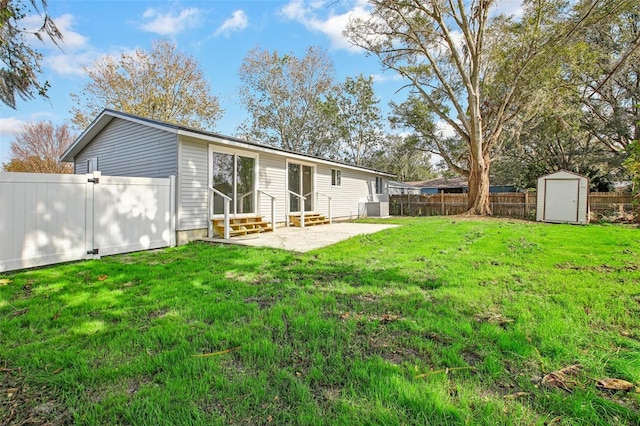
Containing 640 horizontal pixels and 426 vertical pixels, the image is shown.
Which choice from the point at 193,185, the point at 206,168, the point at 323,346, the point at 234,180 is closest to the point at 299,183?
the point at 234,180

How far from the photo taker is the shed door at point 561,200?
1238cm

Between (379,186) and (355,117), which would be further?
(355,117)

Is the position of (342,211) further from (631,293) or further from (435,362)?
(435,362)

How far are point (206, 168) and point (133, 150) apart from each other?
2.42 meters

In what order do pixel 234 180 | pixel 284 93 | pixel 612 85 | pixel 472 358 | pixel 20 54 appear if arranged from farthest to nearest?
pixel 284 93
pixel 612 85
pixel 234 180
pixel 20 54
pixel 472 358

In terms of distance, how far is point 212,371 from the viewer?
201 centimetres

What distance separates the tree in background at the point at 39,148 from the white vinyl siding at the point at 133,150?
1546 centimetres

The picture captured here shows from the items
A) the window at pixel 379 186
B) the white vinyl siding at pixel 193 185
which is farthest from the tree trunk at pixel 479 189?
the white vinyl siding at pixel 193 185

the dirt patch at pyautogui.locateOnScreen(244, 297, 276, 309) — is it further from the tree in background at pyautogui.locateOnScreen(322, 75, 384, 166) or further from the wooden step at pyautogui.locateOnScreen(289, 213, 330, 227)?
the tree in background at pyautogui.locateOnScreen(322, 75, 384, 166)

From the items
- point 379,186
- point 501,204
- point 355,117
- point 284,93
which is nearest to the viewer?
point 501,204

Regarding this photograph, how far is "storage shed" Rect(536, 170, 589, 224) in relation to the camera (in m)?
12.3

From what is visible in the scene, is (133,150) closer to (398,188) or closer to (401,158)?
(401,158)

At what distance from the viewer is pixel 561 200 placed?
1265 centimetres

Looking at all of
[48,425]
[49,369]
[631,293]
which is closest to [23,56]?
[49,369]
